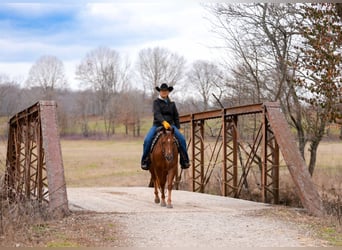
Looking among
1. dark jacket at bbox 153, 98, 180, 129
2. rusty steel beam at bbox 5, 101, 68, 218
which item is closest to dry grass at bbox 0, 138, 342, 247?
rusty steel beam at bbox 5, 101, 68, 218

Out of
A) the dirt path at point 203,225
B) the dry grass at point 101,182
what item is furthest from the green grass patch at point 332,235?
the dirt path at point 203,225

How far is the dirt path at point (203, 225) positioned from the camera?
30.3 ft

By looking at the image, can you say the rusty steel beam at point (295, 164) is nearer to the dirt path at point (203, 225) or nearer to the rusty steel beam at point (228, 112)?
the rusty steel beam at point (228, 112)

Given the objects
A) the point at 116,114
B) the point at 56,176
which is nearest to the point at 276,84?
the point at 56,176

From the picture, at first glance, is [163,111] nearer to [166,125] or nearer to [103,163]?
[166,125]

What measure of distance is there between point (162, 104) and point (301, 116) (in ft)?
33.7

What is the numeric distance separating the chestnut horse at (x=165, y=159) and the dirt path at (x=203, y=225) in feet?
2.00

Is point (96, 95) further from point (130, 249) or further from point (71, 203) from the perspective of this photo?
point (130, 249)

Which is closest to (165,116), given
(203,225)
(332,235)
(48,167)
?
(48,167)

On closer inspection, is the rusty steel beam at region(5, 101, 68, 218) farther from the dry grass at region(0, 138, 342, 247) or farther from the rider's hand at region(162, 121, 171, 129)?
the rider's hand at region(162, 121, 171, 129)

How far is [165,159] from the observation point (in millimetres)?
13461

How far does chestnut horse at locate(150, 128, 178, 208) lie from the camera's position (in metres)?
13.1

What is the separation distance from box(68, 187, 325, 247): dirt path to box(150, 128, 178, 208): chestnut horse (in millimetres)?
610

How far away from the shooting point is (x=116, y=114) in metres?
50.7
